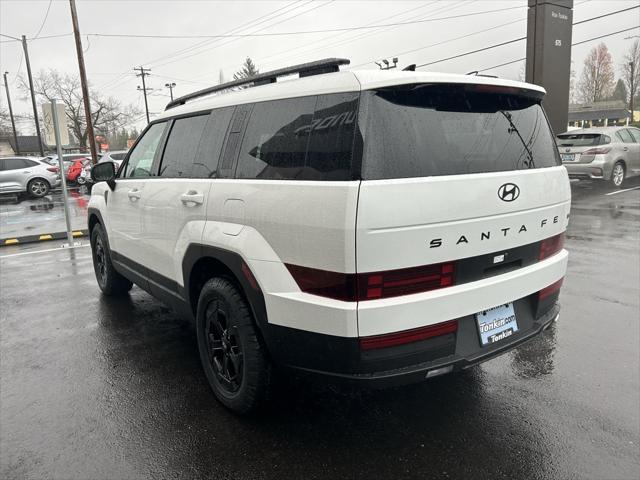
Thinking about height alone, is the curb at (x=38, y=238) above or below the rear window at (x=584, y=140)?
below

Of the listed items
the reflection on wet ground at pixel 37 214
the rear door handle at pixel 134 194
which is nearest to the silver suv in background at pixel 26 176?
the reflection on wet ground at pixel 37 214

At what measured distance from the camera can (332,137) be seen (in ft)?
7.54

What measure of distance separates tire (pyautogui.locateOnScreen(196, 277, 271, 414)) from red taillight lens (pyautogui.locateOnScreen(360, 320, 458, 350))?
2.35ft

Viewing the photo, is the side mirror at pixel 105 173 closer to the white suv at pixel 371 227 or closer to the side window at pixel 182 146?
the side window at pixel 182 146

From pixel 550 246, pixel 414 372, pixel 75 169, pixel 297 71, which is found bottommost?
pixel 414 372

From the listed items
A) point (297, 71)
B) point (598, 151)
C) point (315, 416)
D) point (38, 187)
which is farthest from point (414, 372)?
point (38, 187)

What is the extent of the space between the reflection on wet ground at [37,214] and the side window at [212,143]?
878cm

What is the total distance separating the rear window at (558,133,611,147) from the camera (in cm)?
1243

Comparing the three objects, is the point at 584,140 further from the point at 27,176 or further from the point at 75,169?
the point at 75,169

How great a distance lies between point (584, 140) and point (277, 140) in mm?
12349

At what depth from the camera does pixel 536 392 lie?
124 inches

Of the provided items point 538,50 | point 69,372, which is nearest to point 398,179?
point 69,372

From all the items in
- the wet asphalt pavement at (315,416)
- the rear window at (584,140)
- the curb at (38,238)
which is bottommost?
the wet asphalt pavement at (315,416)

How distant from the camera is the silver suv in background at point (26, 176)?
61.9 ft
